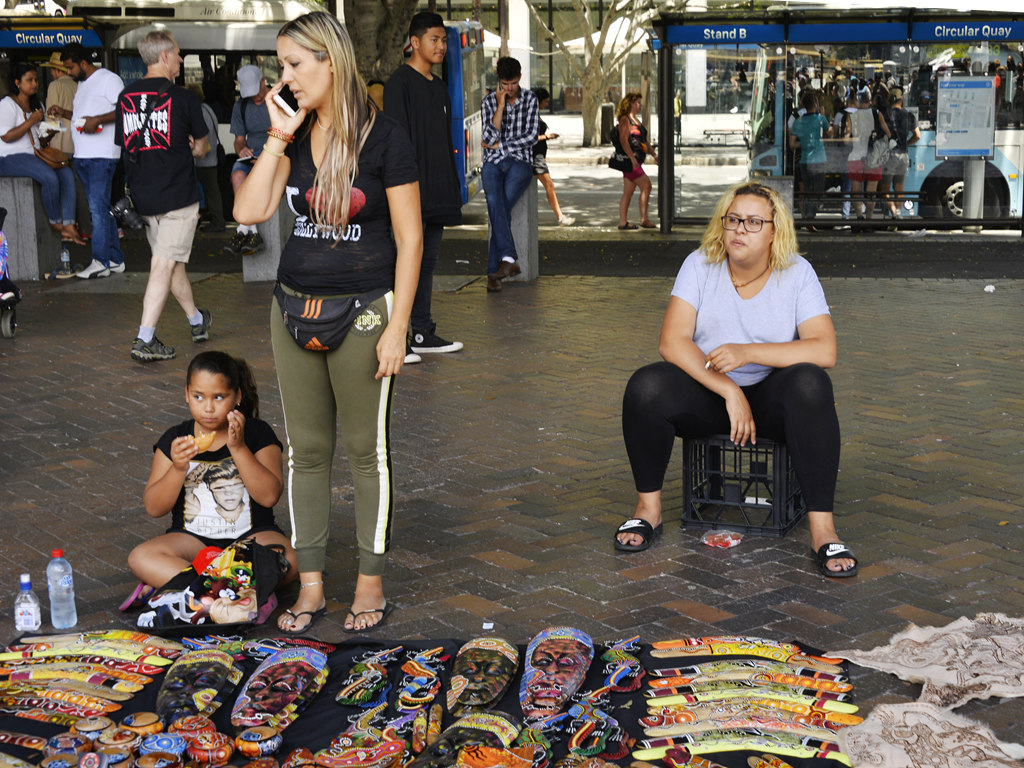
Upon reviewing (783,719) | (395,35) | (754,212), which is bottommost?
(783,719)

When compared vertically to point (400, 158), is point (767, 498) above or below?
below

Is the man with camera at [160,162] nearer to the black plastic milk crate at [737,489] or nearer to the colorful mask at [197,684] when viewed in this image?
the black plastic milk crate at [737,489]

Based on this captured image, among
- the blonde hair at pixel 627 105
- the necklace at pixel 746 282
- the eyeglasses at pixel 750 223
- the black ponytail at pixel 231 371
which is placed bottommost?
the black ponytail at pixel 231 371

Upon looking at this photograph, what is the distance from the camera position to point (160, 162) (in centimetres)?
789

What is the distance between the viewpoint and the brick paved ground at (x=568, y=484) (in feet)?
13.5

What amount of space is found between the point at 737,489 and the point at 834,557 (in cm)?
62

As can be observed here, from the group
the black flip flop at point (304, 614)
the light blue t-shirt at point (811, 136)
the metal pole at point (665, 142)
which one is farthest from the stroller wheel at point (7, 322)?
the light blue t-shirt at point (811, 136)

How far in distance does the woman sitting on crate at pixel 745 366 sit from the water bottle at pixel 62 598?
6.30ft

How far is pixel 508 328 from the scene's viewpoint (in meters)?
8.98

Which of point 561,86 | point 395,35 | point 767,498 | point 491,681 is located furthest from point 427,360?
point 561,86

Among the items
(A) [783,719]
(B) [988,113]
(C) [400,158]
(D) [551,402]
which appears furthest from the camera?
(B) [988,113]

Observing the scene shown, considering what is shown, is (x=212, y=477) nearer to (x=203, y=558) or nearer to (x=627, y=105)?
(x=203, y=558)

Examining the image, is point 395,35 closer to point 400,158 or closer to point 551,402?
point 551,402

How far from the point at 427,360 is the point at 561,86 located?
33.6 metres
